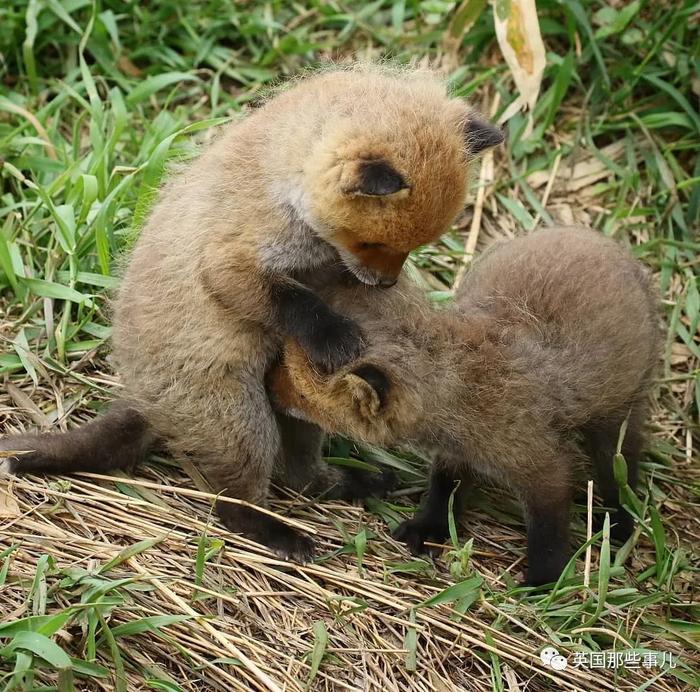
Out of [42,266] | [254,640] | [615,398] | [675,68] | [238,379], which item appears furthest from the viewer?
[675,68]

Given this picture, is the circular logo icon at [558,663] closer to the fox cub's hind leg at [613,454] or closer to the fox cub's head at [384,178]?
the fox cub's hind leg at [613,454]

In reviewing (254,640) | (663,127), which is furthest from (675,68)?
(254,640)

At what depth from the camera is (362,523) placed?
231 inches

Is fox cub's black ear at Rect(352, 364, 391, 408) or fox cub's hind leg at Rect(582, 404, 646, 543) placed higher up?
fox cub's black ear at Rect(352, 364, 391, 408)

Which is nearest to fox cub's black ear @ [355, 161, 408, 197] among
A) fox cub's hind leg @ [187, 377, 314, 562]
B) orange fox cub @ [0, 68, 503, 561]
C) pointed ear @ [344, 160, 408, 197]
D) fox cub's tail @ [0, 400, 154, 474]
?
pointed ear @ [344, 160, 408, 197]

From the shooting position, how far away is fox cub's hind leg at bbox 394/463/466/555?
19.1ft

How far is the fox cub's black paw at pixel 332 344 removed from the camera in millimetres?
5195

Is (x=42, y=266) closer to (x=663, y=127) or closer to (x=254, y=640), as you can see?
(x=254, y=640)

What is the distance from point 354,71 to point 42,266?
2413 millimetres

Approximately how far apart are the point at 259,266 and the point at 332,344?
61cm

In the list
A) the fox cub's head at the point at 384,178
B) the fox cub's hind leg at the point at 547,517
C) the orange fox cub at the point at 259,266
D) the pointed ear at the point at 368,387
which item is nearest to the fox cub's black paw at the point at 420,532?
the fox cub's hind leg at the point at 547,517

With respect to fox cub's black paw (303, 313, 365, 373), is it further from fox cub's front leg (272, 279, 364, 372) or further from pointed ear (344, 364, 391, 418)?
pointed ear (344, 364, 391, 418)

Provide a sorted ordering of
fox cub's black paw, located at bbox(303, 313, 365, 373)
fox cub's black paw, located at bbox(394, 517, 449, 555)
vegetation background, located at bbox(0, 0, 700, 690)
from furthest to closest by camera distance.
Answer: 1. fox cub's black paw, located at bbox(394, 517, 449, 555)
2. fox cub's black paw, located at bbox(303, 313, 365, 373)
3. vegetation background, located at bbox(0, 0, 700, 690)

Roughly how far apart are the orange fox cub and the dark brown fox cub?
0.19 meters
